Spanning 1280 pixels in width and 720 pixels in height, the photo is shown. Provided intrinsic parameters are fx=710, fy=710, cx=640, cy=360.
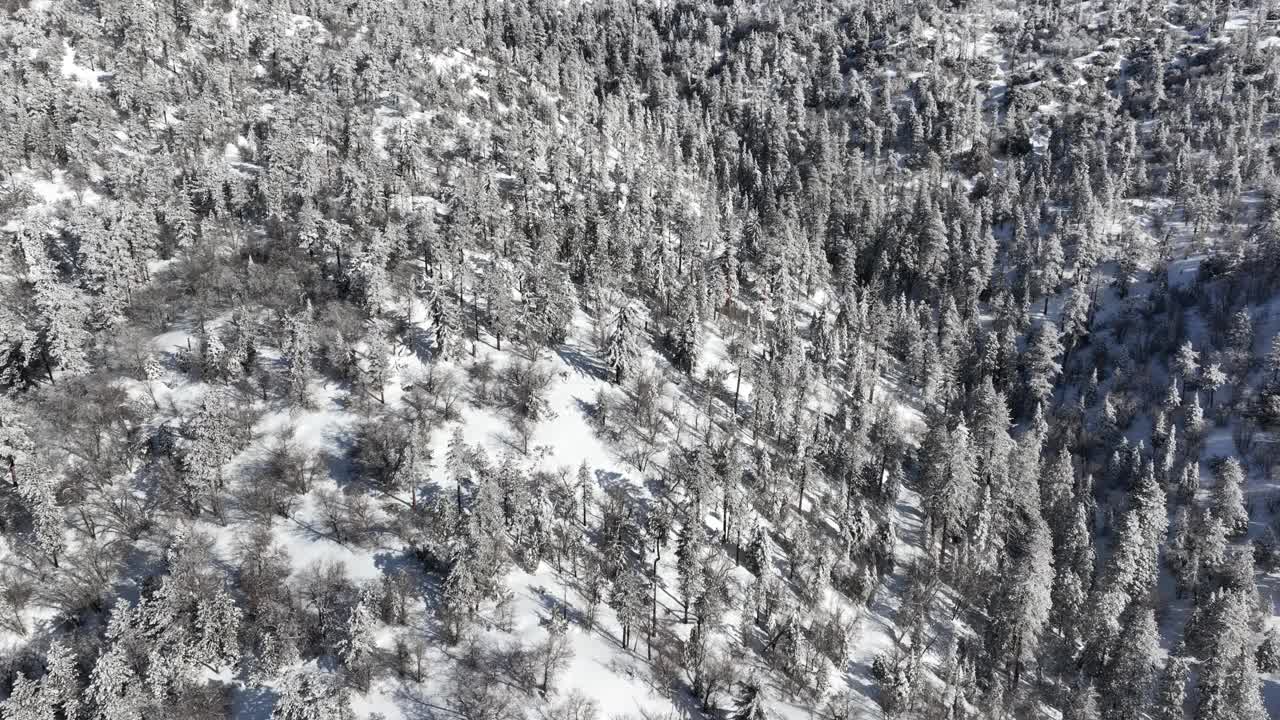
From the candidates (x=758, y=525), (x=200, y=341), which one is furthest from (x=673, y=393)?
(x=200, y=341)

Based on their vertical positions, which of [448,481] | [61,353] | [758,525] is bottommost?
[758,525]

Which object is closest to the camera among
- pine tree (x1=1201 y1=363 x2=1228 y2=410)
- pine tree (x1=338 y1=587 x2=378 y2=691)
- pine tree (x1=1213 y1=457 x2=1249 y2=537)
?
pine tree (x1=338 y1=587 x2=378 y2=691)

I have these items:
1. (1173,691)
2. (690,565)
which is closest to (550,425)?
(690,565)

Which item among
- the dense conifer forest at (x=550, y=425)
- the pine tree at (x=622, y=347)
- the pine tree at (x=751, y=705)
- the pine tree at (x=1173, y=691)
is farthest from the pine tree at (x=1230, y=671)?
the pine tree at (x=622, y=347)

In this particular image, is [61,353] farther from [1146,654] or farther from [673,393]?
[1146,654]

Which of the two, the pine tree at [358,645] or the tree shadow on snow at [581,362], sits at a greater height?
the tree shadow on snow at [581,362]

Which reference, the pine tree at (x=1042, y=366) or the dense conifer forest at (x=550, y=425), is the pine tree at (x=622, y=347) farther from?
the pine tree at (x=1042, y=366)

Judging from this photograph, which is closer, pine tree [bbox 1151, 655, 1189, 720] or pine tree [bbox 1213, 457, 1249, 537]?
pine tree [bbox 1151, 655, 1189, 720]

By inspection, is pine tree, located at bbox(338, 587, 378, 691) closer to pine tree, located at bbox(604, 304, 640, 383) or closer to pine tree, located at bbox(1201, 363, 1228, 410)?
pine tree, located at bbox(604, 304, 640, 383)

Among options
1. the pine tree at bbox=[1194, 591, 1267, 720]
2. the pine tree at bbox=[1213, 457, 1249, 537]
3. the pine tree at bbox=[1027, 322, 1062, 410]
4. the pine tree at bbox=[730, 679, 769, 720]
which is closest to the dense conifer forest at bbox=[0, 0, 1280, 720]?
the pine tree at bbox=[730, 679, 769, 720]

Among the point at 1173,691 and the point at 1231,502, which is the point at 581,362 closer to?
the point at 1173,691

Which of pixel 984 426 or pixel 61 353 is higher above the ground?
pixel 61 353
